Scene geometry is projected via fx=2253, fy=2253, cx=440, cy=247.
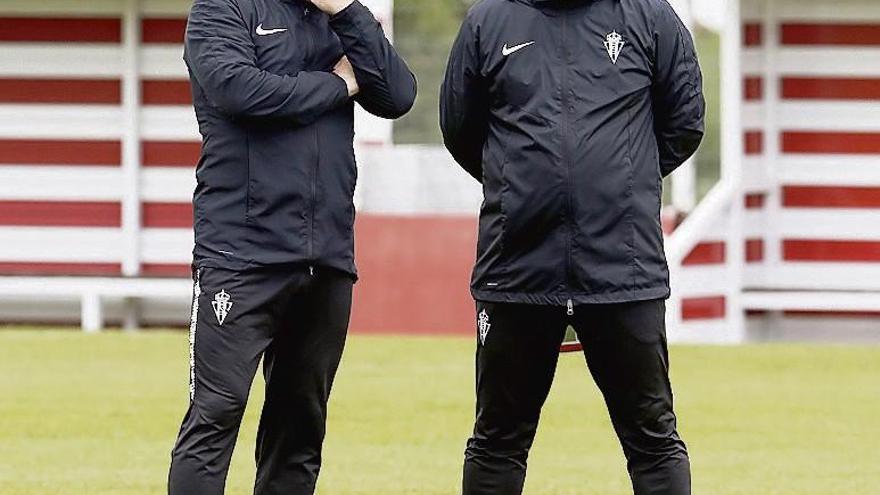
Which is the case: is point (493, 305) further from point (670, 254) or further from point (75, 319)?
point (75, 319)

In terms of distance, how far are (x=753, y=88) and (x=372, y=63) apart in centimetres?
1059

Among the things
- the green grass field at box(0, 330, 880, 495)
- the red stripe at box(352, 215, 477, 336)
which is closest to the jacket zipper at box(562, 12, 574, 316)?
the green grass field at box(0, 330, 880, 495)

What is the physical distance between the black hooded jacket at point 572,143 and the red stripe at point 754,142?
10.4m

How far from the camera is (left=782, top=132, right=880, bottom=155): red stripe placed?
16703mm

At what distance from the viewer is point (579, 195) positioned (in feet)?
20.6

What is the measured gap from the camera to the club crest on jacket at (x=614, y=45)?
20.9ft

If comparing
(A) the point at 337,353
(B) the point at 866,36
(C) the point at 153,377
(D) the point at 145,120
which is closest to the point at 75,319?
(D) the point at 145,120

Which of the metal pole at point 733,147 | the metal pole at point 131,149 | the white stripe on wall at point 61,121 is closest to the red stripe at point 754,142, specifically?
the metal pole at point 733,147

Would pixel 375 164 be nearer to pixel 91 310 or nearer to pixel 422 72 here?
pixel 422 72

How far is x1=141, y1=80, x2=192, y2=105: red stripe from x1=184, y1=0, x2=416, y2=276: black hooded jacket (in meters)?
10.4

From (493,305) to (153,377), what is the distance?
6587mm

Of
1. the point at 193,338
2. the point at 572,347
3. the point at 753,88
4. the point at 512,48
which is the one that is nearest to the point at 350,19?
the point at 512,48

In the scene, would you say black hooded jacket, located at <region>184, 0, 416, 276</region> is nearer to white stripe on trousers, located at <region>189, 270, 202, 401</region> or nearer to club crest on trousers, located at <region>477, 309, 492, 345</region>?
white stripe on trousers, located at <region>189, 270, 202, 401</region>

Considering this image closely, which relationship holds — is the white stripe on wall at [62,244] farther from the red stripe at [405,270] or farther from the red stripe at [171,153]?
the red stripe at [405,270]
